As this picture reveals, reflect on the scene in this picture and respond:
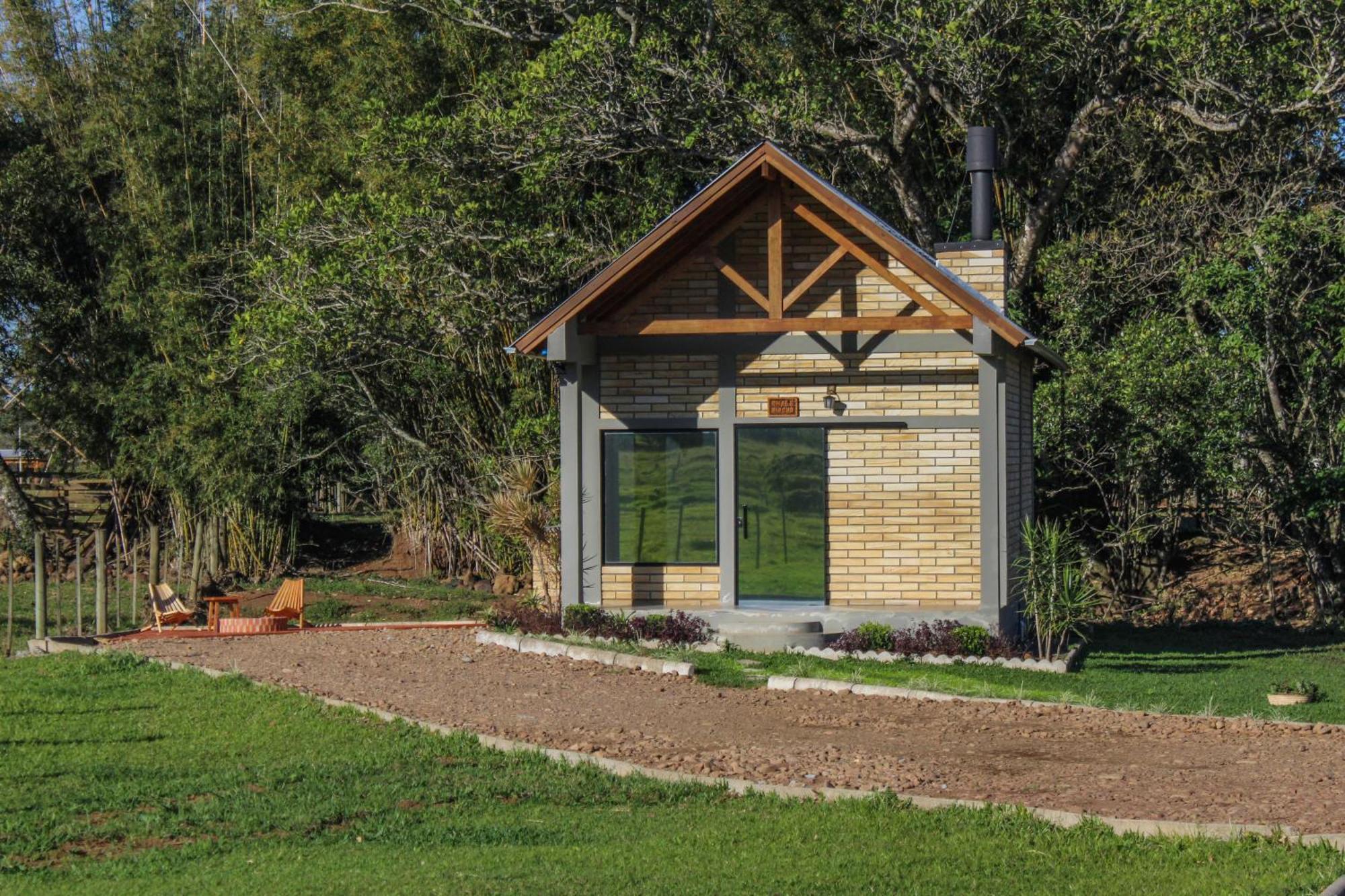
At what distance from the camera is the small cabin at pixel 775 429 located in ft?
Answer: 53.2

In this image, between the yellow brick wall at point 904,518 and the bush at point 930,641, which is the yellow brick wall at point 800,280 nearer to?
the yellow brick wall at point 904,518

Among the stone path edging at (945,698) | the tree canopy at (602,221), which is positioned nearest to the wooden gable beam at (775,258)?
the stone path edging at (945,698)

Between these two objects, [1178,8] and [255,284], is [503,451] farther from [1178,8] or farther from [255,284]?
[1178,8]

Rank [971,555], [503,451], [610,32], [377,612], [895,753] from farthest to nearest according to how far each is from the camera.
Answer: [503,451], [377,612], [610,32], [971,555], [895,753]

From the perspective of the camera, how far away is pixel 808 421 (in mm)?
16625

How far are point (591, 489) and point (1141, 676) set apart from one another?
609 cm

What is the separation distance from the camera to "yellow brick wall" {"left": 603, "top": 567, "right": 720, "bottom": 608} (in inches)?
661

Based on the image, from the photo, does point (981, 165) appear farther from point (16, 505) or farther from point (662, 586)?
point (16, 505)

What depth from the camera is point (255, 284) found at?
77.0ft

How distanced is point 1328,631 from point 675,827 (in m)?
15.2

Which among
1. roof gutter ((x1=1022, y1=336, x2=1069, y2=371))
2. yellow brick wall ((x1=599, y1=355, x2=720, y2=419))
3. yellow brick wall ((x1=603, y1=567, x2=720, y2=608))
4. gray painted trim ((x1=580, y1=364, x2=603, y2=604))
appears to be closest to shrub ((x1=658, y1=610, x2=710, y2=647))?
yellow brick wall ((x1=603, y1=567, x2=720, y2=608))

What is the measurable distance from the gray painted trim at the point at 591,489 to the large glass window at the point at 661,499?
12cm

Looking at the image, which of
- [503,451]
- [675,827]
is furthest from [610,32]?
[675,827]

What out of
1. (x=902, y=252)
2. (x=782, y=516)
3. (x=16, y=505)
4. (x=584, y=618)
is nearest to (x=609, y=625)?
(x=584, y=618)
